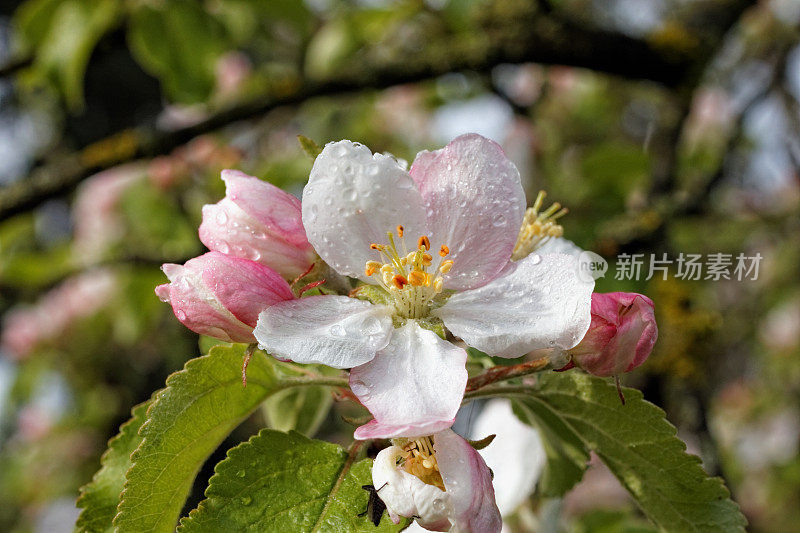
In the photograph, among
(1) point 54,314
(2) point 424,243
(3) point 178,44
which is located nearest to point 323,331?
(2) point 424,243

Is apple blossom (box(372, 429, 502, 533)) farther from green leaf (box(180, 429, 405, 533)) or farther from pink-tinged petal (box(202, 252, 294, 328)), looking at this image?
pink-tinged petal (box(202, 252, 294, 328))

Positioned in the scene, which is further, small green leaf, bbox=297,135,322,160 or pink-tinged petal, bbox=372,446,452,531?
small green leaf, bbox=297,135,322,160

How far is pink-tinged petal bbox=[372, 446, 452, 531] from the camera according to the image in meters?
0.66

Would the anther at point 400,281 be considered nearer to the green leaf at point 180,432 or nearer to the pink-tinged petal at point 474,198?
the pink-tinged petal at point 474,198

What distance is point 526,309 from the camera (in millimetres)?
763

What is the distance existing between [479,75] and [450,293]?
1.53 meters

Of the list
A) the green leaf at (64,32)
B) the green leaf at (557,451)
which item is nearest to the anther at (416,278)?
the green leaf at (557,451)

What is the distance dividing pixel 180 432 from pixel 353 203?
0.29 metres

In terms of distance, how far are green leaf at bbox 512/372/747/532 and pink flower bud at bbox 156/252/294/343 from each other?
12.2 inches

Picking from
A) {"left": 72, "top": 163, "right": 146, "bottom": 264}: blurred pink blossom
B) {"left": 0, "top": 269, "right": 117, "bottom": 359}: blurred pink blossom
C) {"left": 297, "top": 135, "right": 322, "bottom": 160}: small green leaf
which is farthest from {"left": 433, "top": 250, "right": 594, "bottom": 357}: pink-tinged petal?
{"left": 0, "top": 269, "right": 117, "bottom": 359}: blurred pink blossom

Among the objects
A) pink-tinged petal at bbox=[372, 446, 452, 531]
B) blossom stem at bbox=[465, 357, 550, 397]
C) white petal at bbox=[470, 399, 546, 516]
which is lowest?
white petal at bbox=[470, 399, 546, 516]

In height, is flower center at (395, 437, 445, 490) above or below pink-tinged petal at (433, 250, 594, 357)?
below

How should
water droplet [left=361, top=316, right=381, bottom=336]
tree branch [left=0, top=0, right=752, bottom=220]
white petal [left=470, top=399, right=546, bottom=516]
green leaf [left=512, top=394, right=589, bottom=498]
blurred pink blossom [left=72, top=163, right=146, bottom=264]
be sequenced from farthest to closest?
1. blurred pink blossom [left=72, top=163, right=146, bottom=264]
2. tree branch [left=0, top=0, right=752, bottom=220]
3. white petal [left=470, top=399, right=546, bottom=516]
4. green leaf [left=512, top=394, right=589, bottom=498]
5. water droplet [left=361, top=316, right=381, bottom=336]

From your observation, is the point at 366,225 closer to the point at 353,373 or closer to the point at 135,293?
the point at 353,373
